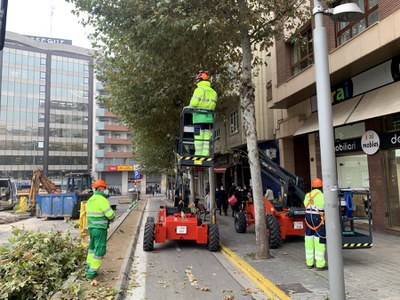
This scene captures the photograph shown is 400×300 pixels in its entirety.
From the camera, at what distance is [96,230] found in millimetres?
6738

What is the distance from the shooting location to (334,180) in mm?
4484

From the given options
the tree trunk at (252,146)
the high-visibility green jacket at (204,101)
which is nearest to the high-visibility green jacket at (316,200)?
the tree trunk at (252,146)

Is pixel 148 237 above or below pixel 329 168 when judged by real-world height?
below

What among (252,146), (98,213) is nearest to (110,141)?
(252,146)

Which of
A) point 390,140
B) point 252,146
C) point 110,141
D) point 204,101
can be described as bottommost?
point 252,146

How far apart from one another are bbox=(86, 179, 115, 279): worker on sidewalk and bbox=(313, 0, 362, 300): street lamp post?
13.3ft

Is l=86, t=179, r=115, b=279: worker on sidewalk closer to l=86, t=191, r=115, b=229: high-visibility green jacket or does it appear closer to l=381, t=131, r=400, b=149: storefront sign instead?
l=86, t=191, r=115, b=229: high-visibility green jacket

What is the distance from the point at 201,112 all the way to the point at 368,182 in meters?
7.29

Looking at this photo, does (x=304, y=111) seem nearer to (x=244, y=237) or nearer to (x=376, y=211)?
(x=376, y=211)

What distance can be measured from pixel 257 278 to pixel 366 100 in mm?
7105

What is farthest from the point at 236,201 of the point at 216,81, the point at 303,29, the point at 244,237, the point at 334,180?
the point at 334,180

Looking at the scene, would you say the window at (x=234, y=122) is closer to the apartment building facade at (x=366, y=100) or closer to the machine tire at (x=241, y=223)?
the apartment building facade at (x=366, y=100)

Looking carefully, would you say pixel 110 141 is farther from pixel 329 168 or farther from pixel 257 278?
pixel 329 168

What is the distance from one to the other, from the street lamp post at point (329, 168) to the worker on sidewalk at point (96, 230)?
4046mm
